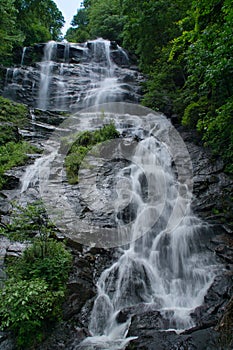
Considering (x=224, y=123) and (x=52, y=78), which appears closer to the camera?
(x=224, y=123)

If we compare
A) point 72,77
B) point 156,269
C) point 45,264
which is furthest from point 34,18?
point 156,269

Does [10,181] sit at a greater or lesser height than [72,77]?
lesser

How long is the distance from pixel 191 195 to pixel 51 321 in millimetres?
5529

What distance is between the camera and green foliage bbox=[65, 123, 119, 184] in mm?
9836

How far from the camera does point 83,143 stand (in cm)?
1161

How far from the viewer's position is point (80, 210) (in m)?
7.79

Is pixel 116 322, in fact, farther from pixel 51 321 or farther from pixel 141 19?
pixel 141 19

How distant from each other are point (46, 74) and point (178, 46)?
14.9 metres

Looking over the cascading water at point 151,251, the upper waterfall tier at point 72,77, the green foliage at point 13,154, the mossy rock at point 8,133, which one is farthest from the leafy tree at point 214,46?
the upper waterfall tier at point 72,77

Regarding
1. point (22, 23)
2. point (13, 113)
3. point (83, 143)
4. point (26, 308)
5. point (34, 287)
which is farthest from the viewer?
point (22, 23)

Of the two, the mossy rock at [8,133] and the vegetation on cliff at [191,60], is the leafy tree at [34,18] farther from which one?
the mossy rock at [8,133]

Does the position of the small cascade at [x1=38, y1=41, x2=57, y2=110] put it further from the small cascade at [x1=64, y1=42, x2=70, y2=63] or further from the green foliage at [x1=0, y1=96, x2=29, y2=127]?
the green foliage at [x1=0, y1=96, x2=29, y2=127]

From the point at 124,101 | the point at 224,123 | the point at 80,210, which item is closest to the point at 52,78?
the point at 124,101

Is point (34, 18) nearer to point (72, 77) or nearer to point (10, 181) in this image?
point (72, 77)
